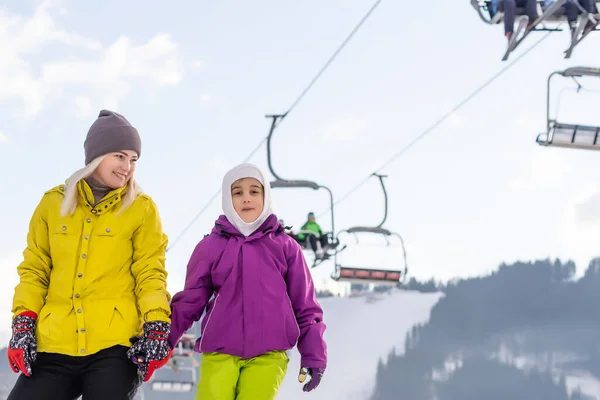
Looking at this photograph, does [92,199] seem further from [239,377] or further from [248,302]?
[239,377]

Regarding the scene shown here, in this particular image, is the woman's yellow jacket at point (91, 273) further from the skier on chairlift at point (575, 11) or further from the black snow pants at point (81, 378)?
the skier on chairlift at point (575, 11)

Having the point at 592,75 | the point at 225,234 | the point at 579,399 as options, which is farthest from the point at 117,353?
the point at 579,399

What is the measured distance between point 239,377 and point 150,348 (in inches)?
18.6

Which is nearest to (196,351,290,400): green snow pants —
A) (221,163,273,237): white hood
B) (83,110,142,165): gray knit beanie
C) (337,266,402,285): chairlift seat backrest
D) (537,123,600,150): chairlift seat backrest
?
(221,163,273,237): white hood

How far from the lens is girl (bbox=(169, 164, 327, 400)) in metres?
3.62

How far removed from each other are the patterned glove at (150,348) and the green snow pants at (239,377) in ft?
1.04

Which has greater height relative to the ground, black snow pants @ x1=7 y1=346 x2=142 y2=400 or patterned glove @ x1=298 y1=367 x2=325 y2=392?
black snow pants @ x1=7 y1=346 x2=142 y2=400

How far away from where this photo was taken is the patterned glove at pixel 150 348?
329 cm

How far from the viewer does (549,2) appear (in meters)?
11.9

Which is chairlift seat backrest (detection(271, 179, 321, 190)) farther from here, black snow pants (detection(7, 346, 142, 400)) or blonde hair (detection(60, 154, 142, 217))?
black snow pants (detection(7, 346, 142, 400))

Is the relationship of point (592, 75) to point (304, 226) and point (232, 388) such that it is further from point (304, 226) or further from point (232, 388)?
point (232, 388)

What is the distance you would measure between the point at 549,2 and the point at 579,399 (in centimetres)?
20017

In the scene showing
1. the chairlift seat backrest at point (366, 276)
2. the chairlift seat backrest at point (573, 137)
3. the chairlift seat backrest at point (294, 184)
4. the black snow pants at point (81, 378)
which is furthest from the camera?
the chairlift seat backrest at point (366, 276)

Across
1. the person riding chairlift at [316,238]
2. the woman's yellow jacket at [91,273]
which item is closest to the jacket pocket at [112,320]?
the woman's yellow jacket at [91,273]
